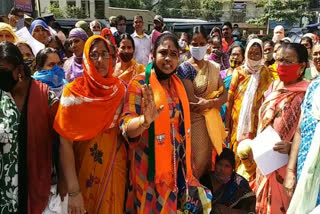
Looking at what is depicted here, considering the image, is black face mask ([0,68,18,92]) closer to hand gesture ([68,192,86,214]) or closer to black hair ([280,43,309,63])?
hand gesture ([68,192,86,214])

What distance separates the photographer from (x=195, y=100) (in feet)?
10.8

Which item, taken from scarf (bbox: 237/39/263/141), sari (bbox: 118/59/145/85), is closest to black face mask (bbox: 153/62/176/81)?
sari (bbox: 118/59/145/85)

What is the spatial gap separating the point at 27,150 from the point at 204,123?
1.74 m

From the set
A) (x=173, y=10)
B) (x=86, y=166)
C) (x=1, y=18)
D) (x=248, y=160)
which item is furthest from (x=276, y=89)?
(x=173, y=10)

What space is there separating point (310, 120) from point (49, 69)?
2222 millimetres

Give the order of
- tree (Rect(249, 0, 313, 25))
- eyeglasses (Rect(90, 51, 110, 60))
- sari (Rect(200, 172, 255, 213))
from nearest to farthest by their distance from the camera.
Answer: eyeglasses (Rect(90, 51, 110, 60)), sari (Rect(200, 172, 255, 213)), tree (Rect(249, 0, 313, 25))

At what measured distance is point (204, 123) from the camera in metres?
3.42

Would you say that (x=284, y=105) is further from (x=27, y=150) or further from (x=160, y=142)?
(x=27, y=150)

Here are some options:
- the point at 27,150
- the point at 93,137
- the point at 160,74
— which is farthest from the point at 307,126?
the point at 27,150

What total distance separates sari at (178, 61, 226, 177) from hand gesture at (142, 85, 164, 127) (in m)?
1.18

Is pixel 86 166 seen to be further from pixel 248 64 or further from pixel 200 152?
pixel 248 64

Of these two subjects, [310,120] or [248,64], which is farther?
[248,64]

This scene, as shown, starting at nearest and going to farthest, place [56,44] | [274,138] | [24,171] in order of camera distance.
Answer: [24,171], [274,138], [56,44]

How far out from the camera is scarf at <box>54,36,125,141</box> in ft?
7.53
